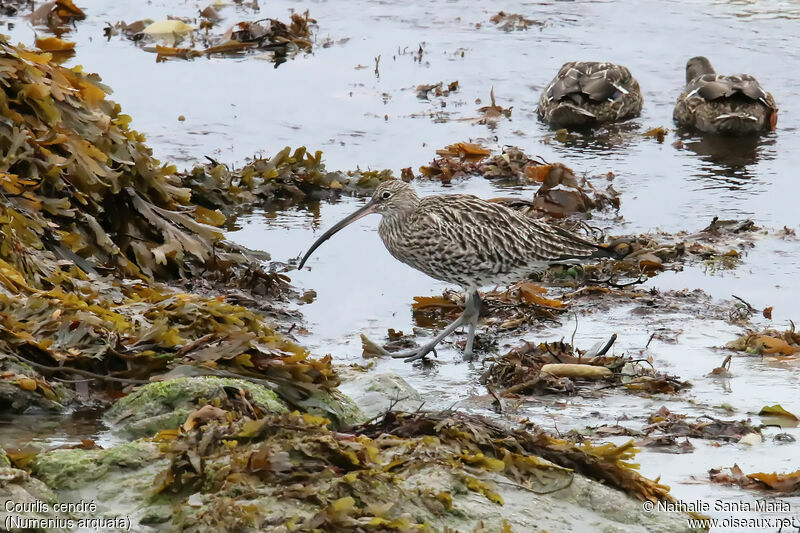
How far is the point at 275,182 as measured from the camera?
33.1 feet

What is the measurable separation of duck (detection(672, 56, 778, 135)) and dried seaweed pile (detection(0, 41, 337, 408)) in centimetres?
628

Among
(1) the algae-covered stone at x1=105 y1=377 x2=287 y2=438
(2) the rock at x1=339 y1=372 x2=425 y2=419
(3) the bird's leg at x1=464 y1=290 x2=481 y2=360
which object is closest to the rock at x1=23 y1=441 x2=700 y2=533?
Result: (1) the algae-covered stone at x1=105 y1=377 x2=287 y2=438

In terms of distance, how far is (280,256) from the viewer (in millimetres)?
8906

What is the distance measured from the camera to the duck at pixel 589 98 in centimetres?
1298

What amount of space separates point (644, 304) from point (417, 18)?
10.1m

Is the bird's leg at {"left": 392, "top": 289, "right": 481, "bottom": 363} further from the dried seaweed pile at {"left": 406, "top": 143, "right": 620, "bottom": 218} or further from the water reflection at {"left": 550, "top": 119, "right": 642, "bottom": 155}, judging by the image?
the water reflection at {"left": 550, "top": 119, "right": 642, "bottom": 155}

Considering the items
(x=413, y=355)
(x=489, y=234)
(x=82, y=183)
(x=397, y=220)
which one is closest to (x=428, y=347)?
(x=413, y=355)

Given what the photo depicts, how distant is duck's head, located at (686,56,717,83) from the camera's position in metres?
14.0

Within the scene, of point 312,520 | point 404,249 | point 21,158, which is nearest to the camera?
point 312,520

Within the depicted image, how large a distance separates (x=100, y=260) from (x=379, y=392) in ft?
7.47

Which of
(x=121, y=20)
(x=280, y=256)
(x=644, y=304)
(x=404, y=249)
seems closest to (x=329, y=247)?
(x=280, y=256)

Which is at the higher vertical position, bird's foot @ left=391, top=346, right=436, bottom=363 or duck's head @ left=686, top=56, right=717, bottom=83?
duck's head @ left=686, top=56, right=717, bottom=83

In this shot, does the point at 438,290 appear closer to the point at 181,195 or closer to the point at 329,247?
the point at 329,247

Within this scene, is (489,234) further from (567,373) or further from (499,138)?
(499,138)
